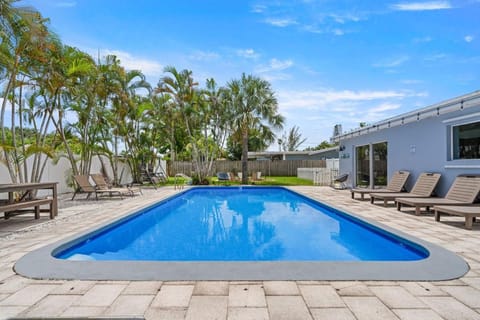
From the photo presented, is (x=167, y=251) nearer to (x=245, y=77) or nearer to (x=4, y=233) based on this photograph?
(x=4, y=233)

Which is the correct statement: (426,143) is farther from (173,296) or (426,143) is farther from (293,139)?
(293,139)

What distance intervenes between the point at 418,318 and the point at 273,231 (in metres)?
4.33

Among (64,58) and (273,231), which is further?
(64,58)

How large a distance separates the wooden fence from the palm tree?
860 cm

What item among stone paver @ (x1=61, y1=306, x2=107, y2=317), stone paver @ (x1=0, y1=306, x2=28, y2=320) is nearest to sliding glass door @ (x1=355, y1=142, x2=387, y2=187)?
stone paver @ (x1=61, y1=306, x2=107, y2=317)

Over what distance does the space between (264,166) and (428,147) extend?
57.0 ft

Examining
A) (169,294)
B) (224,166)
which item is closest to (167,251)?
(169,294)

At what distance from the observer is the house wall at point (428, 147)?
24.4 feet

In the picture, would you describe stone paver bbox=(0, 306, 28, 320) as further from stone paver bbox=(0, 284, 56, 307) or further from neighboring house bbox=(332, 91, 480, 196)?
neighboring house bbox=(332, 91, 480, 196)

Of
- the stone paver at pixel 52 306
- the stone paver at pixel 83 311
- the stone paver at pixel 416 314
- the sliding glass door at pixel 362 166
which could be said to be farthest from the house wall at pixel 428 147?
the stone paver at pixel 52 306

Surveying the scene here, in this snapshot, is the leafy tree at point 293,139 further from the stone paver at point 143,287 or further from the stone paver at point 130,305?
the stone paver at point 130,305

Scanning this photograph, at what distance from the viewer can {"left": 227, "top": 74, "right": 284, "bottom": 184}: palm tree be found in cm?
1644

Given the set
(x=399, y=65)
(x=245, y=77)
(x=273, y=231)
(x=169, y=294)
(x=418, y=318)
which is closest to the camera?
(x=418, y=318)

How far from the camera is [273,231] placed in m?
6.51
